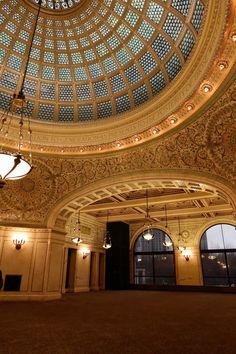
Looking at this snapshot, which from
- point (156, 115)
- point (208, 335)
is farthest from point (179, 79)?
point (208, 335)

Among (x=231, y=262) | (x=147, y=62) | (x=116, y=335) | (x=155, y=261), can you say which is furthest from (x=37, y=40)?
(x=231, y=262)

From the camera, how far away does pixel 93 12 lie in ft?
27.8

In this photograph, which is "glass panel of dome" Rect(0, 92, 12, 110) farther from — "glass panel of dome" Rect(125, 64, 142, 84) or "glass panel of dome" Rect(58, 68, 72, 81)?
"glass panel of dome" Rect(125, 64, 142, 84)

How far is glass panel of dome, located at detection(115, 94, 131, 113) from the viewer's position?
1016cm

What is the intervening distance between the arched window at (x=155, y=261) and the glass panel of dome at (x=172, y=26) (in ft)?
43.5

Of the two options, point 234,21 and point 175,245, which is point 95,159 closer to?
point 234,21

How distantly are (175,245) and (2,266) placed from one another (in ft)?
38.2

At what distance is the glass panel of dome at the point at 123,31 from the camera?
8.69m

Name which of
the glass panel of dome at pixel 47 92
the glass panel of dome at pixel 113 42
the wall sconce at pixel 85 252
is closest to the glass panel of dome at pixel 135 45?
the glass panel of dome at pixel 113 42

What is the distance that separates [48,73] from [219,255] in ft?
47.9

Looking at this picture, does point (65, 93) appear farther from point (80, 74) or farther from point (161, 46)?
point (161, 46)

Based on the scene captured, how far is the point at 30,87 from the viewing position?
10305 millimetres

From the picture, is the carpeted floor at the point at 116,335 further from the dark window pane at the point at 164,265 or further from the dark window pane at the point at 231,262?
the dark window pane at the point at 164,265

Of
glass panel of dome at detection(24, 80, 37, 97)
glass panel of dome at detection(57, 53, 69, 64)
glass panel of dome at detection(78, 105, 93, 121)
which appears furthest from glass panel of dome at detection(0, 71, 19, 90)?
glass panel of dome at detection(78, 105, 93, 121)
